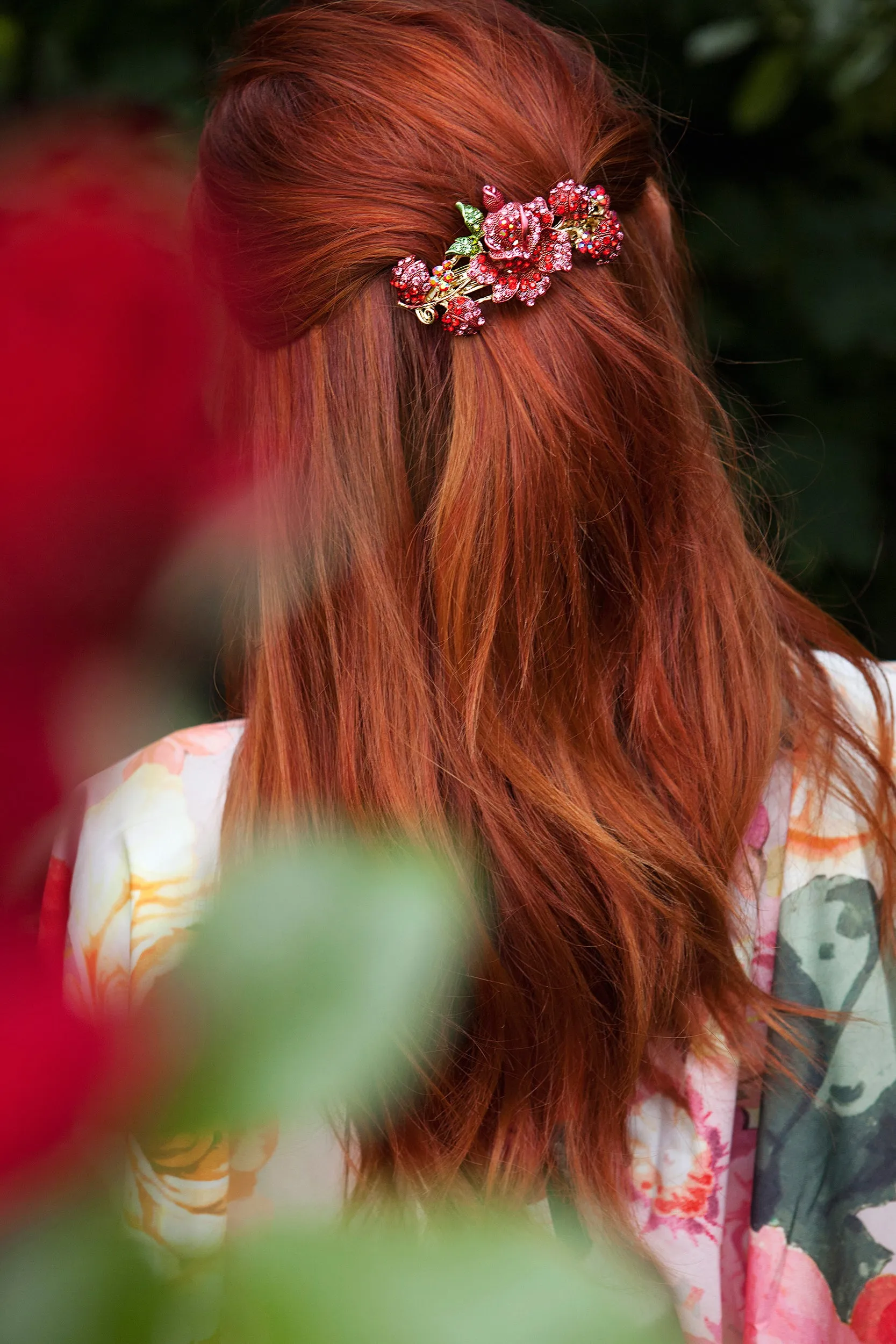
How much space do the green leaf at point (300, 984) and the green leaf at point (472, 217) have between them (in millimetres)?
805

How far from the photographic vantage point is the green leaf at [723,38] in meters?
1.45

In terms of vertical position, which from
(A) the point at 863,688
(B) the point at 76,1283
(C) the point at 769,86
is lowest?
(A) the point at 863,688

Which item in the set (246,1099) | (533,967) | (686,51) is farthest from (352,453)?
(686,51)

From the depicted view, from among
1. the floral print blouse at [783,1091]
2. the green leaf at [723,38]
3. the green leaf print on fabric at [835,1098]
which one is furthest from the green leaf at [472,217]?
the green leaf at [723,38]

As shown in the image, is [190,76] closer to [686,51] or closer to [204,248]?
[686,51]

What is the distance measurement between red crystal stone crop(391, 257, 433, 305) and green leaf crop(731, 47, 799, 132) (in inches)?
33.2

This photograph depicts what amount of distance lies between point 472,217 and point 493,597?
0.29 m

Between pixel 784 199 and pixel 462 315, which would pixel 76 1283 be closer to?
pixel 462 315

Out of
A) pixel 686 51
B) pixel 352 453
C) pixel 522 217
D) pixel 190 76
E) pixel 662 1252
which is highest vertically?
pixel 190 76

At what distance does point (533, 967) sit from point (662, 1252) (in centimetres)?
27

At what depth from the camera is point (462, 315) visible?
89cm

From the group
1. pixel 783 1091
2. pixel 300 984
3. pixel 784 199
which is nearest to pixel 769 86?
pixel 784 199

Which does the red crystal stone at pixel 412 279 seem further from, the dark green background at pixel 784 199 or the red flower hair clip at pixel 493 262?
the dark green background at pixel 784 199

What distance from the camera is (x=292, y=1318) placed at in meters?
0.14
